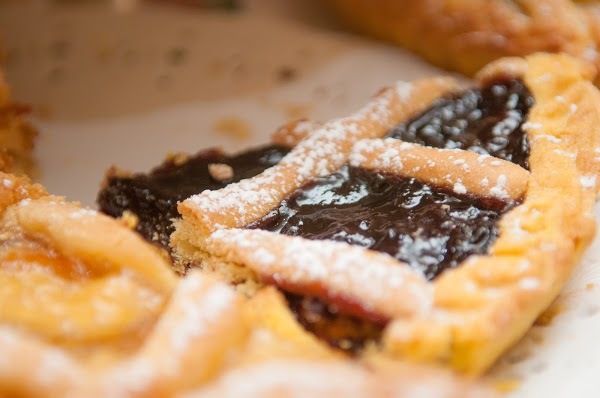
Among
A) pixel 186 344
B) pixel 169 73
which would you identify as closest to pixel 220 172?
pixel 186 344

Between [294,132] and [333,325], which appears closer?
[333,325]

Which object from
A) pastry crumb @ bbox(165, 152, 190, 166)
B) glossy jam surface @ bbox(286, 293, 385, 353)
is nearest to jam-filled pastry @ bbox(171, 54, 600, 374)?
glossy jam surface @ bbox(286, 293, 385, 353)

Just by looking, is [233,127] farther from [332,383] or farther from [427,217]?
[332,383]

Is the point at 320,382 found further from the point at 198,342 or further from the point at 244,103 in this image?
the point at 244,103

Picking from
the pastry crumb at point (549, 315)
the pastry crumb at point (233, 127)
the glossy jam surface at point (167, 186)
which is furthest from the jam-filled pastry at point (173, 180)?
the pastry crumb at point (549, 315)

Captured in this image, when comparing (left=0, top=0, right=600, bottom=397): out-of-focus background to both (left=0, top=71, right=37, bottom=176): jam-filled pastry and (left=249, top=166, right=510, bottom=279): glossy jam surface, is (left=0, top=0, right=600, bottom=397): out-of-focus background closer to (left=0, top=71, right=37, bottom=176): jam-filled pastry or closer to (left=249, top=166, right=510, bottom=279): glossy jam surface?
(left=0, top=71, right=37, bottom=176): jam-filled pastry

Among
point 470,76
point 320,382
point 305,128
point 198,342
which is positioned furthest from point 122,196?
point 470,76
